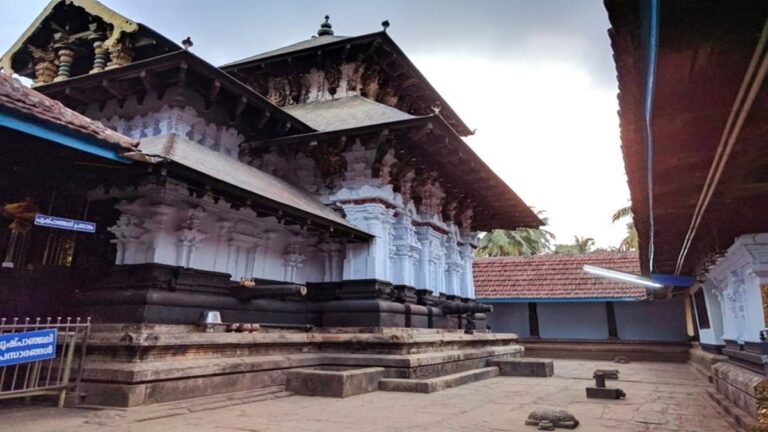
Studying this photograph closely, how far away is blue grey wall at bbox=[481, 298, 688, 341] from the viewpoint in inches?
741

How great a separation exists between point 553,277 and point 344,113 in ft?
44.4

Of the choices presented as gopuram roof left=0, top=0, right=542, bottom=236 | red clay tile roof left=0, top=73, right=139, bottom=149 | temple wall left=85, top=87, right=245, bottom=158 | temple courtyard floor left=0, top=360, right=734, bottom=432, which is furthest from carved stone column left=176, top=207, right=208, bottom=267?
temple courtyard floor left=0, top=360, right=734, bottom=432

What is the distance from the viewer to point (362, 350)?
339 inches

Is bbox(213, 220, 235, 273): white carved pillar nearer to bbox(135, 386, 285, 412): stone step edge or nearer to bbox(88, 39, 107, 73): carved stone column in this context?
bbox(135, 386, 285, 412): stone step edge

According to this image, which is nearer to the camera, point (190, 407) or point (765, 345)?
point (765, 345)

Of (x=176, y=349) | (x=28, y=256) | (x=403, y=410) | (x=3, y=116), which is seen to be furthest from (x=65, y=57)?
(x=403, y=410)

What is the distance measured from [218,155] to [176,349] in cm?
365

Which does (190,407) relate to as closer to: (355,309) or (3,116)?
(3,116)

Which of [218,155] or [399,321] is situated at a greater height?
[218,155]

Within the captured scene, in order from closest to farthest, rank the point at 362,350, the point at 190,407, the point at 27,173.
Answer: the point at 190,407 < the point at 27,173 < the point at 362,350

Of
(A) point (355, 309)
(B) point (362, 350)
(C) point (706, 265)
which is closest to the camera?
(C) point (706, 265)

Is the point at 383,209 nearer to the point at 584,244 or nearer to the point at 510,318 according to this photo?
the point at 510,318

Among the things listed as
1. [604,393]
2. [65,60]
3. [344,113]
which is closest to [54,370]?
[65,60]

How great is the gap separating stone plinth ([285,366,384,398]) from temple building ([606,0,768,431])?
4.31m
